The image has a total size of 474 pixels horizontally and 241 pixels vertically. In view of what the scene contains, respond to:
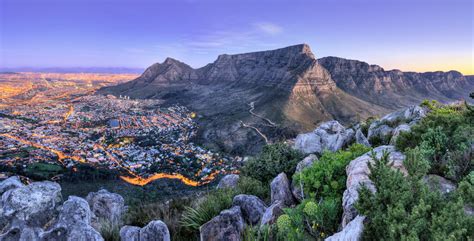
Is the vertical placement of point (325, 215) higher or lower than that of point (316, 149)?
higher

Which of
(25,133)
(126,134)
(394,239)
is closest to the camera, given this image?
(394,239)

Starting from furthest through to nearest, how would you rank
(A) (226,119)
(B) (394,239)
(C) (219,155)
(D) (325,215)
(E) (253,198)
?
1. (A) (226,119)
2. (C) (219,155)
3. (E) (253,198)
4. (D) (325,215)
5. (B) (394,239)

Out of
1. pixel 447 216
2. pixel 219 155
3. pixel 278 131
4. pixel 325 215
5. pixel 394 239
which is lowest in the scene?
pixel 219 155

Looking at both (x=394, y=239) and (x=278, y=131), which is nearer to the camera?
(x=394, y=239)

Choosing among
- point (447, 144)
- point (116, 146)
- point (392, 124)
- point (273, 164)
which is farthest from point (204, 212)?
point (116, 146)

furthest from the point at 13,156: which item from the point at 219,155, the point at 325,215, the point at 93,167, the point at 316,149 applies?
the point at 325,215

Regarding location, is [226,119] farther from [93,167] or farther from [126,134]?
[93,167]

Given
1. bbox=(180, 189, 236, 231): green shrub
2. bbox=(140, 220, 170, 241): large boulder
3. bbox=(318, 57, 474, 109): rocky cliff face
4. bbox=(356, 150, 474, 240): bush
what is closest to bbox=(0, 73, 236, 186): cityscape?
bbox=(180, 189, 236, 231): green shrub

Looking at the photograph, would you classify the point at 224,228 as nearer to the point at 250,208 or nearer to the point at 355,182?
the point at 250,208
